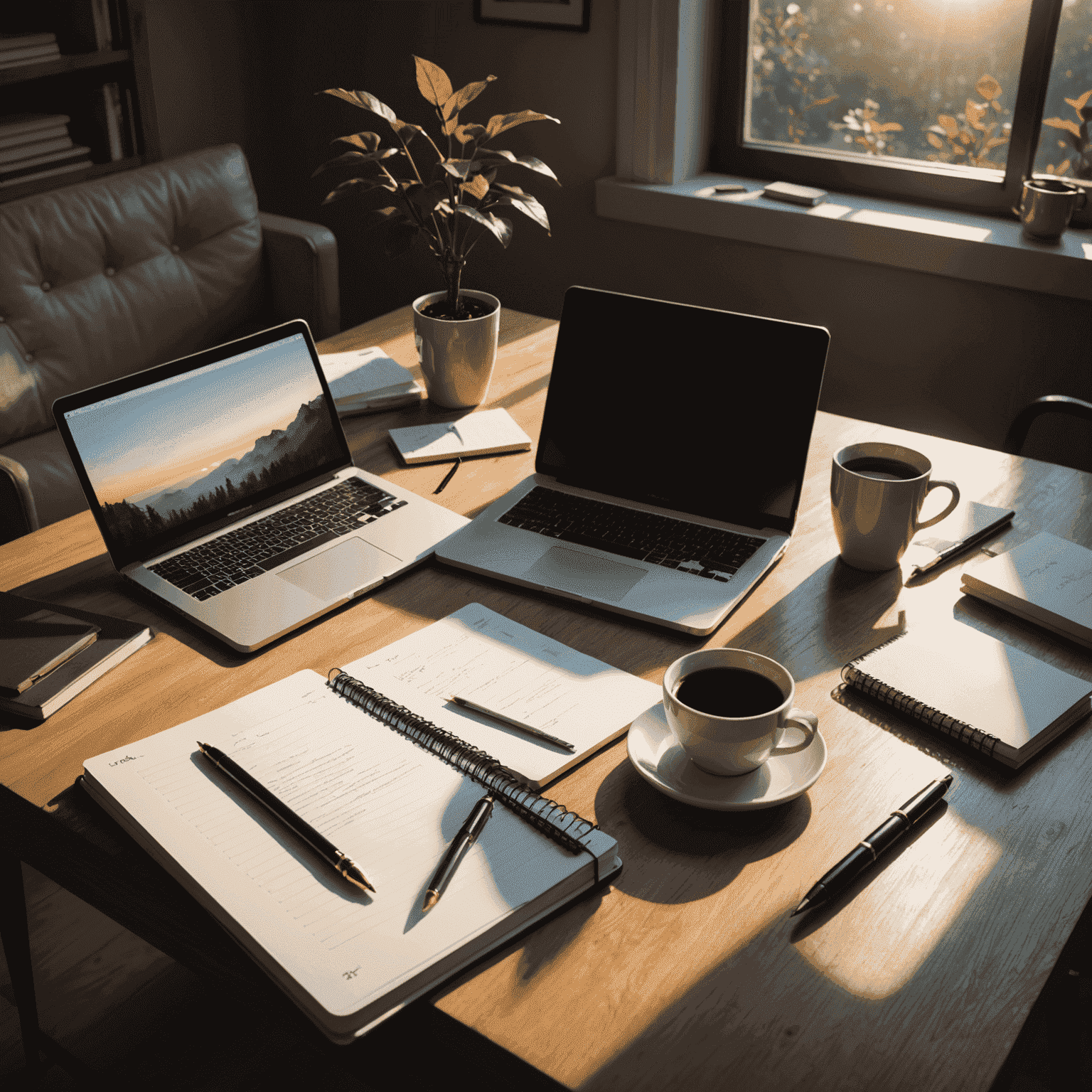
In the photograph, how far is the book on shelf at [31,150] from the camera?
2471 mm

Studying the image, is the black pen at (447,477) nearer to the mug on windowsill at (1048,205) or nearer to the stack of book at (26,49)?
the mug on windowsill at (1048,205)

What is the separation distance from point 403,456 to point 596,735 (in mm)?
625

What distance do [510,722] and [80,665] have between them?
43 cm

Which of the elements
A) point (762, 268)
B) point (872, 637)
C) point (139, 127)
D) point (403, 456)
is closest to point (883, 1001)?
point (872, 637)

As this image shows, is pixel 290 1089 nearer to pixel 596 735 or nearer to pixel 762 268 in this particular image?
pixel 596 735

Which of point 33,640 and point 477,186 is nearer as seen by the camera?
point 33,640

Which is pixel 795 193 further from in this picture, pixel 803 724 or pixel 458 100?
pixel 803 724

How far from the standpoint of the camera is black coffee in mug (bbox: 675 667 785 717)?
84 cm

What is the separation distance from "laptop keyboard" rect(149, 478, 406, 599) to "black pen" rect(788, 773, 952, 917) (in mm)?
691

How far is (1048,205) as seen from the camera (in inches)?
81.7

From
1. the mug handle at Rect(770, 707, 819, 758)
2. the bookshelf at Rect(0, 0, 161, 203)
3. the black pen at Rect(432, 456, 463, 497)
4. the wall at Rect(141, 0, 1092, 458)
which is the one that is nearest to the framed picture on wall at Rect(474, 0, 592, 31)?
the wall at Rect(141, 0, 1092, 458)

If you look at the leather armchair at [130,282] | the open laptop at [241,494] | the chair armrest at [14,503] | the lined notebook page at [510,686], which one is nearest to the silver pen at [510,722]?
the lined notebook page at [510,686]

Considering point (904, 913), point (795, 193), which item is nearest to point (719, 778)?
point (904, 913)

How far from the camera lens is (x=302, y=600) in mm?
1098
